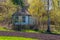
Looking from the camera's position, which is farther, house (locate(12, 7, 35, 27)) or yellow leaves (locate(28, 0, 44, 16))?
house (locate(12, 7, 35, 27))

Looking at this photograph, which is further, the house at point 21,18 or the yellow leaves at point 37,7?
the house at point 21,18

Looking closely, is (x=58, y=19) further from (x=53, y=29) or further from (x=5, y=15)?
(x=5, y=15)

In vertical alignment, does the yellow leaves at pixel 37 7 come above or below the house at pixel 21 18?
above

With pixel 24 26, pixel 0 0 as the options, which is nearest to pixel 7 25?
pixel 24 26

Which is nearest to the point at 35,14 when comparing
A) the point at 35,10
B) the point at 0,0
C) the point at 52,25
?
the point at 35,10

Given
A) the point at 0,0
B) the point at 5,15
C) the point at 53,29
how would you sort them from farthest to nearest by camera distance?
the point at 0,0 < the point at 5,15 < the point at 53,29

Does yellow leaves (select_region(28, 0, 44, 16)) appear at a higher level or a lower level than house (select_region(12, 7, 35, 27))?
higher

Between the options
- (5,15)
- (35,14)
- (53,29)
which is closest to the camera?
(53,29)

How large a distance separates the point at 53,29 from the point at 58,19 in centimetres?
172

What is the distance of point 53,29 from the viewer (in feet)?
111

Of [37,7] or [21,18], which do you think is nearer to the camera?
[37,7]

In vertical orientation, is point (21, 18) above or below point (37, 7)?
below

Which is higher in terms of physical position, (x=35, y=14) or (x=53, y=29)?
(x=35, y=14)

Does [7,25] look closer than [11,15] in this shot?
Yes
